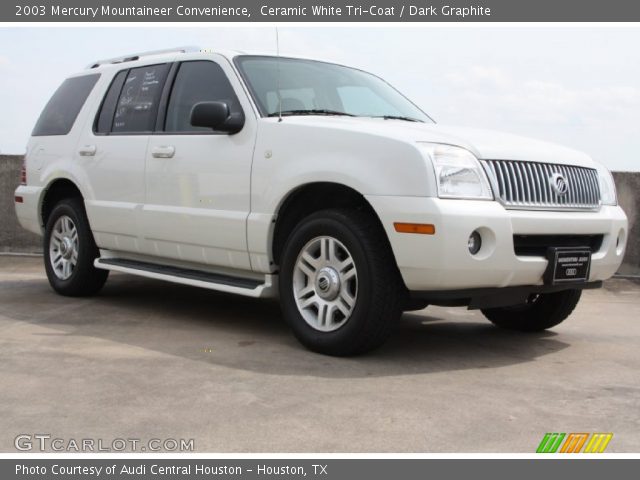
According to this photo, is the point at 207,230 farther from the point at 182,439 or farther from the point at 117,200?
the point at 182,439

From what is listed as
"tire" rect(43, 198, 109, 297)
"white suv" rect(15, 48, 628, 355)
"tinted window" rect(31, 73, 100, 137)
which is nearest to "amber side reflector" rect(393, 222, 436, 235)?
"white suv" rect(15, 48, 628, 355)

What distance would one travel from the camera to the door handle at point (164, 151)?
6.06 meters

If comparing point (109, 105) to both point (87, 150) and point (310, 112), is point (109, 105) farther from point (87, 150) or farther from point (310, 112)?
point (310, 112)

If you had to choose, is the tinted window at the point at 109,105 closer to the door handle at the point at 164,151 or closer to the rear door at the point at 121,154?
the rear door at the point at 121,154

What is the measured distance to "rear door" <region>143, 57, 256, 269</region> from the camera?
18.4ft

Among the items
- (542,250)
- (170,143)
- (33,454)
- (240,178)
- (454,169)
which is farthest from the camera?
(170,143)

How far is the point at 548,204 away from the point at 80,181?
3918 mm

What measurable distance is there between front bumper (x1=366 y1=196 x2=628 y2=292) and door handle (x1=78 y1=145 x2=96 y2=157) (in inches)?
121

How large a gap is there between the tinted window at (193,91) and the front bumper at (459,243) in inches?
67.0

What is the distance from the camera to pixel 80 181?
23.1 ft

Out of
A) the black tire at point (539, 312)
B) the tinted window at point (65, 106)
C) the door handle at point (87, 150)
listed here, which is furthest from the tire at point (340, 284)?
the tinted window at point (65, 106)

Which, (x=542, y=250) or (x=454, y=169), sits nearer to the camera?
(x=454, y=169)

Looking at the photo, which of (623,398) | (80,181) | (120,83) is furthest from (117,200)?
(623,398)

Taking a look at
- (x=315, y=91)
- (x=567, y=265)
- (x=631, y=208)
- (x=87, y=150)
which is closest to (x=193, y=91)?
(x=315, y=91)
